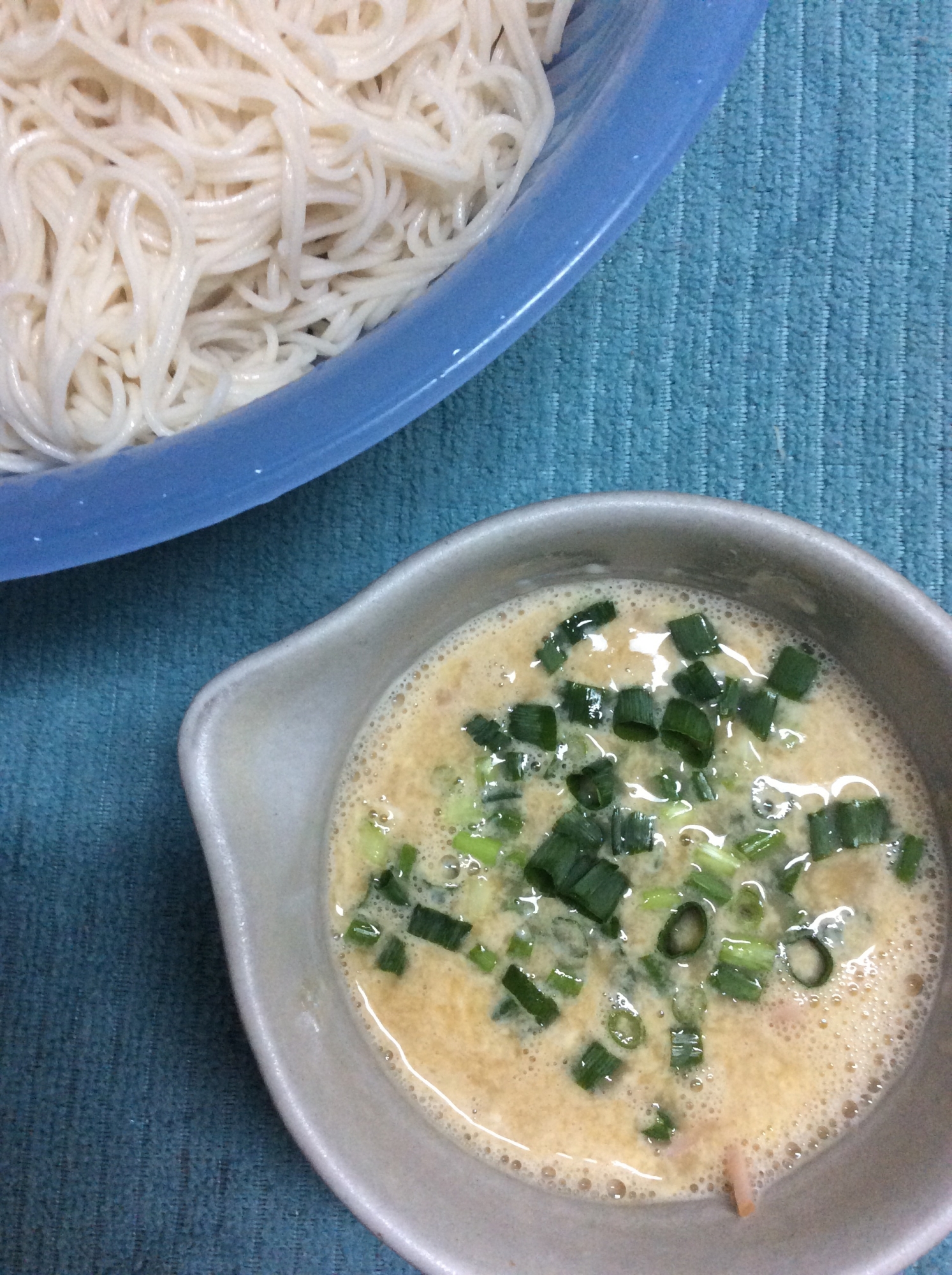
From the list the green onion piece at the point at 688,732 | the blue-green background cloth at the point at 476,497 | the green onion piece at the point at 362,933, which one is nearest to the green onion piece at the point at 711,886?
the green onion piece at the point at 688,732

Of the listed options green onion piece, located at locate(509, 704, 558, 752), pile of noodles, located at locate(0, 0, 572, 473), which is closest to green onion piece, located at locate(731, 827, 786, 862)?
green onion piece, located at locate(509, 704, 558, 752)

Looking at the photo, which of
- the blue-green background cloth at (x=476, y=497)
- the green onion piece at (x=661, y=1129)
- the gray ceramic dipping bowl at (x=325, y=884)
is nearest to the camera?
the gray ceramic dipping bowl at (x=325, y=884)

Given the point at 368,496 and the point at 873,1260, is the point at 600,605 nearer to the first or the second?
the point at 368,496

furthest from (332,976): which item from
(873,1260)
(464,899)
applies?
(873,1260)

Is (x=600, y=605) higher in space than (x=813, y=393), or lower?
lower

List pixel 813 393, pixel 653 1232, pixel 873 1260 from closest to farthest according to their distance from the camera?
1. pixel 873 1260
2. pixel 653 1232
3. pixel 813 393

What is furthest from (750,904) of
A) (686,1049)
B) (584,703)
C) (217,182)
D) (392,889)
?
(217,182)

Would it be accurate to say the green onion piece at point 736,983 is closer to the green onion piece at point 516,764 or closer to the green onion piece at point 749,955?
the green onion piece at point 749,955

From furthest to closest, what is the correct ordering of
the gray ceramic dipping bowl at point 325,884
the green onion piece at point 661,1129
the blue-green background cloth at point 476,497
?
the blue-green background cloth at point 476,497
the green onion piece at point 661,1129
the gray ceramic dipping bowl at point 325,884
